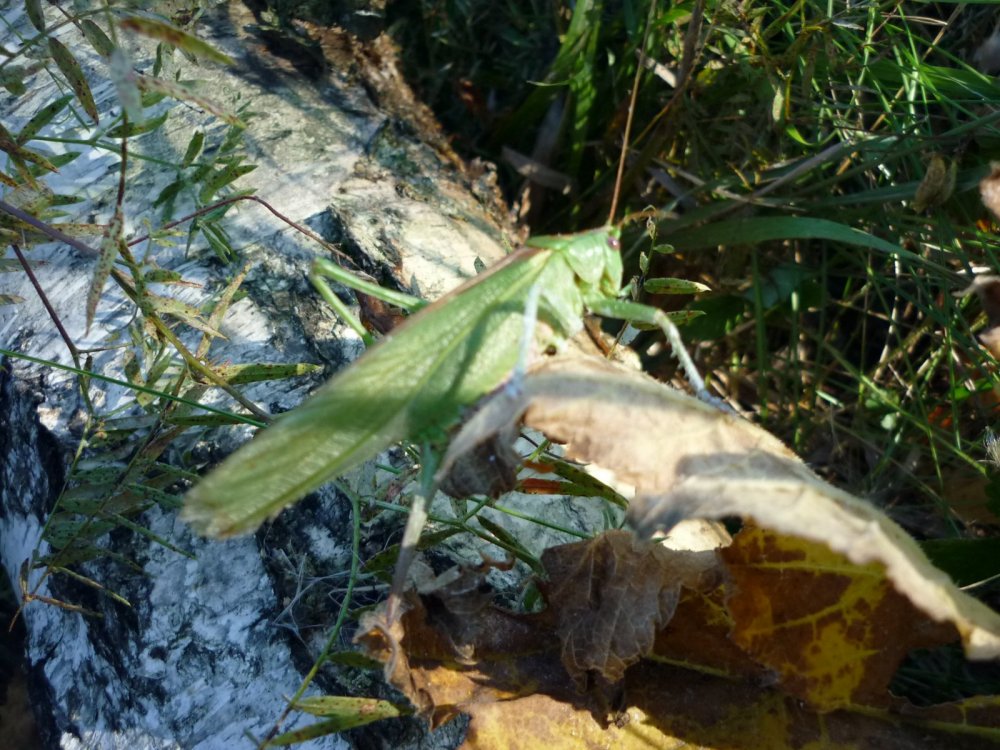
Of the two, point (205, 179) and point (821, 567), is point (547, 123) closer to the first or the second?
point (205, 179)

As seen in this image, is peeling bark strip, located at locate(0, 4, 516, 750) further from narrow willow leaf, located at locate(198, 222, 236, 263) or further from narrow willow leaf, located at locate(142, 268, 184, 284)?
narrow willow leaf, located at locate(142, 268, 184, 284)

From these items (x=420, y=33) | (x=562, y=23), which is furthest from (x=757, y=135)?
(x=420, y=33)

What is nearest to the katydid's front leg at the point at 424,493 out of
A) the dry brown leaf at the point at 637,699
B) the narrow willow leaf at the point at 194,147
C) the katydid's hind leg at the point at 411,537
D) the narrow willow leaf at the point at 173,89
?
the katydid's hind leg at the point at 411,537

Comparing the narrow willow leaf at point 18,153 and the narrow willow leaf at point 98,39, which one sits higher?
the narrow willow leaf at point 98,39

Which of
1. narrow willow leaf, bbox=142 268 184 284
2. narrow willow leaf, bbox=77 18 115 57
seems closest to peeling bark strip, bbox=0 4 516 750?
narrow willow leaf, bbox=77 18 115 57

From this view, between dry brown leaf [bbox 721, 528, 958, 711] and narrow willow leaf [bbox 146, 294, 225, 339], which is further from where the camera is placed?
narrow willow leaf [bbox 146, 294, 225, 339]

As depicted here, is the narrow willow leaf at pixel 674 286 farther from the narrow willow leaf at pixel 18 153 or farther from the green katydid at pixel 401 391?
the narrow willow leaf at pixel 18 153
